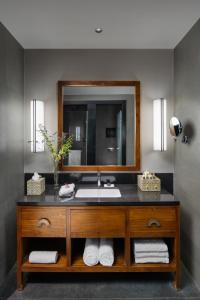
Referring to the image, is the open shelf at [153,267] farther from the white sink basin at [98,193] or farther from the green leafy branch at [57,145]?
the green leafy branch at [57,145]

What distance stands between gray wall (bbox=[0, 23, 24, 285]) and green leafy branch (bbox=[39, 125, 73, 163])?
0.82 ft

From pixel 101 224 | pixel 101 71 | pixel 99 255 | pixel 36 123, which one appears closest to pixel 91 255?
pixel 99 255

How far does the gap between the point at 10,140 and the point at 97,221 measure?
1.10m

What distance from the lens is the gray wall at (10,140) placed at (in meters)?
2.26

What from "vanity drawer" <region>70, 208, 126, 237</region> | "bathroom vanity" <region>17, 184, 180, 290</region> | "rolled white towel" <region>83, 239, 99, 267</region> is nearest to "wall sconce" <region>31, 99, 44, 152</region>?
"bathroom vanity" <region>17, 184, 180, 290</region>

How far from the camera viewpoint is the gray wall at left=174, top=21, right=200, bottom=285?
223cm

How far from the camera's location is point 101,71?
280 cm

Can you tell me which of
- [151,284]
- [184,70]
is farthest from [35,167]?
[184,70]

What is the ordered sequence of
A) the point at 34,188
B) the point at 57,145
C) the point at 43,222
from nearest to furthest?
the point at 43,222
the point at 34,188
the point at 57,145

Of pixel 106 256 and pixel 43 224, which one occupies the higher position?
pixel 43 224

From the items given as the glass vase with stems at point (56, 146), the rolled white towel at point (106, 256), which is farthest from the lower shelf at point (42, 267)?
the glass vase with stems at point (56, 146)

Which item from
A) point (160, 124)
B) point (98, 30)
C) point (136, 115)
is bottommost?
point (160, 124)

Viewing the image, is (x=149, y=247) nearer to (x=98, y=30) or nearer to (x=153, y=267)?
(x=153, y=267)

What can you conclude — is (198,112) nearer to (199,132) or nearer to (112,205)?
(199,132)
